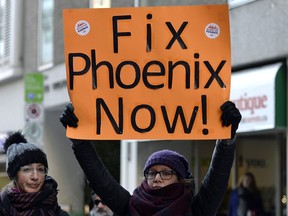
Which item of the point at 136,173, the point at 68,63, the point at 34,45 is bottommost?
the point at 136,173

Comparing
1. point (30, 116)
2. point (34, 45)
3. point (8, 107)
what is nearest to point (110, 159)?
point (30, 116)

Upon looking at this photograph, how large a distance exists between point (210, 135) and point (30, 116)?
9.52 m

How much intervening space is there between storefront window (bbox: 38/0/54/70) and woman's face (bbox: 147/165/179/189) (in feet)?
50.0

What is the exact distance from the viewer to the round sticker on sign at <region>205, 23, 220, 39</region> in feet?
15.9

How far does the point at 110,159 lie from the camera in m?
16.6

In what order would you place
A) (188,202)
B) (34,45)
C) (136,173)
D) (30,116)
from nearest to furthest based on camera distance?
(188,202)
(30,116)
(136,173)
(34,45)

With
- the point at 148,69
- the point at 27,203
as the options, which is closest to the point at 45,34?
the point at 148,69

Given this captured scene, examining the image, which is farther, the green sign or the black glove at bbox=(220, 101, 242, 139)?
the green sign

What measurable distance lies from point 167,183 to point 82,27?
1.11m

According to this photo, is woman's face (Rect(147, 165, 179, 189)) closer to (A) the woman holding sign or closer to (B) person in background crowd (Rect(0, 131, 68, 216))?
→ (A) the woman holding sign

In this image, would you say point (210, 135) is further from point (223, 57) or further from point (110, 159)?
point (110, 159)

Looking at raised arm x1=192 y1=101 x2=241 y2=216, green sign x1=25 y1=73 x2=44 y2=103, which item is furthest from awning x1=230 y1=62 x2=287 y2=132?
raised arm x1=192 y1=101 x2=241 y2=216

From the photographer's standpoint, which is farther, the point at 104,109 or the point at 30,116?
the point at 30,116

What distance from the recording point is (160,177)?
4.53 metres
